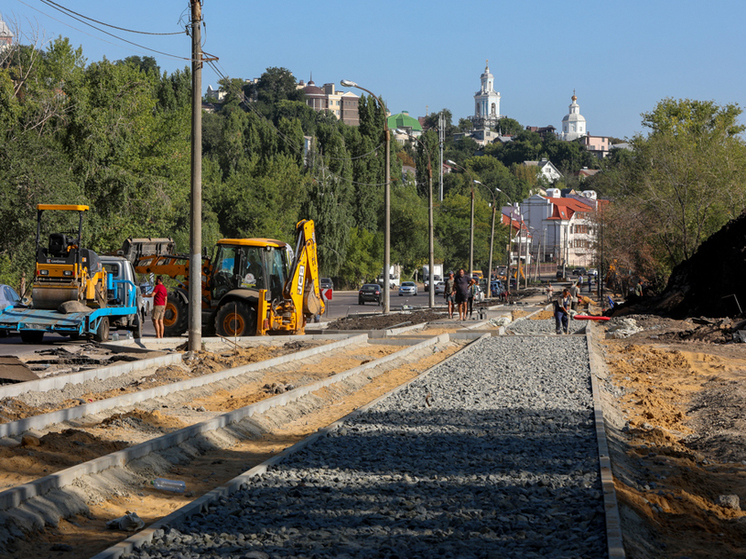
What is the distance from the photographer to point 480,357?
71.6 feet

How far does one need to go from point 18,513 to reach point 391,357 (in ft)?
47.2

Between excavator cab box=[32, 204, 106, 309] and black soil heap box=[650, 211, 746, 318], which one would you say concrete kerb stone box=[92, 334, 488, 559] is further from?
black soil heap box=[650, 211, 746, 318]

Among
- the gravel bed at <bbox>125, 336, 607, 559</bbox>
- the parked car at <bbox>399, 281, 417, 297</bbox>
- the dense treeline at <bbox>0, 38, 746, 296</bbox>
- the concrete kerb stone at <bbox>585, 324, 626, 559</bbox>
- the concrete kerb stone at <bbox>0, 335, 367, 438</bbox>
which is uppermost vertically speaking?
the dense treeline at <bbox>0, 38, 746, 296</bbox>

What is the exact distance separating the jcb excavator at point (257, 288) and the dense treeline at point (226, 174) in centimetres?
622

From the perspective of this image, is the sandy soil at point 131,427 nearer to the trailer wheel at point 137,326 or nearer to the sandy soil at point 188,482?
the sandy soil at point 188,482

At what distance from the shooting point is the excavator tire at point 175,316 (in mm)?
25312

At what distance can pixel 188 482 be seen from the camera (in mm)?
8922

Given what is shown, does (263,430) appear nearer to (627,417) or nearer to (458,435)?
(458,435)

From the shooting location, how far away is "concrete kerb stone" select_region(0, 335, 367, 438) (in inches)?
402

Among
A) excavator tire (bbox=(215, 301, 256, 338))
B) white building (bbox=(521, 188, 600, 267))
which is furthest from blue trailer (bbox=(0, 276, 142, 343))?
white building (bbox=(521, 188, 600, 267))

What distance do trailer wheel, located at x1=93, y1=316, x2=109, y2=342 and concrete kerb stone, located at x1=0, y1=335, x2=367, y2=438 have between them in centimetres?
568

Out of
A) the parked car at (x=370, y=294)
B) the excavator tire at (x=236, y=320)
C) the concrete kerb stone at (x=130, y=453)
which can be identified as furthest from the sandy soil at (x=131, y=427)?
the parked car at (x=370, y=294)

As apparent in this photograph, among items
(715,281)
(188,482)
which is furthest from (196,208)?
(715,281)

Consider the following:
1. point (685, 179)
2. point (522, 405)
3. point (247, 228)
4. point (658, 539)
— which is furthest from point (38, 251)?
point (247, 228)
